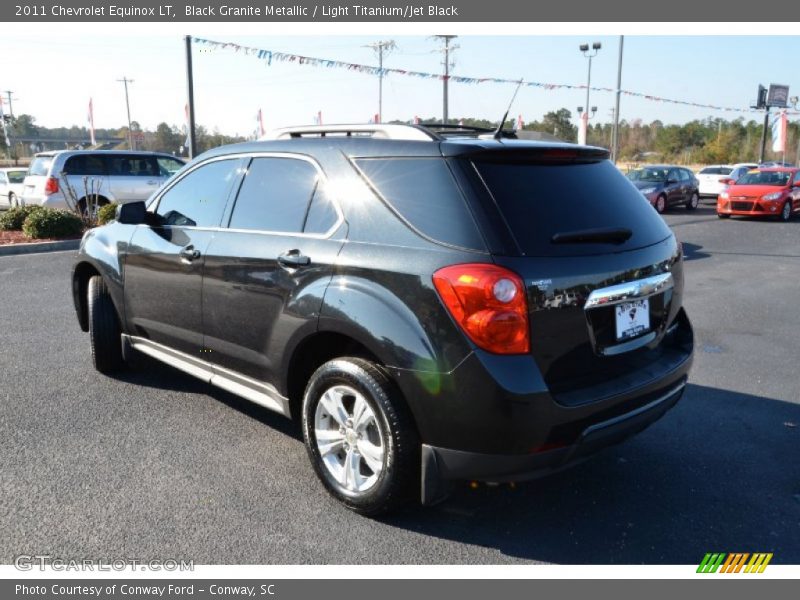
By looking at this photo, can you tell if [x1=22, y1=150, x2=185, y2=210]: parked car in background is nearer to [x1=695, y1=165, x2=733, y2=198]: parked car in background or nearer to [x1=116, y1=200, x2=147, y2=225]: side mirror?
[x1=116, y1=200, x2=147, y2=225]: side mirror

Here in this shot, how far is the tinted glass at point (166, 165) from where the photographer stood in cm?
1605

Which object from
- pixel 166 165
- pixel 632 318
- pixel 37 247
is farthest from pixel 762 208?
pixel 632 318

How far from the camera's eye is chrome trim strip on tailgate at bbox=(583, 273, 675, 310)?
9.58 feet

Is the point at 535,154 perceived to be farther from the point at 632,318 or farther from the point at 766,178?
the point at 766,178

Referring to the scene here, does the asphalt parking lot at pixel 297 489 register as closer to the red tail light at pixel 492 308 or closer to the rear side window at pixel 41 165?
the red tail light at pixel 492 308

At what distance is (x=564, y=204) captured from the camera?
120 inches

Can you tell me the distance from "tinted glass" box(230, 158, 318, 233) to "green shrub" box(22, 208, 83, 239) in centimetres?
1027

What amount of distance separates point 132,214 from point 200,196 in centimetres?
53

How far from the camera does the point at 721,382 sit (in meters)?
5.18

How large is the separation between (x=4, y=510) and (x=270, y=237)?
1.80 meters

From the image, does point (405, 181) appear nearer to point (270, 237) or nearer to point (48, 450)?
point (270, 237)

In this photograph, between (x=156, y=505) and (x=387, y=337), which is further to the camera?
(x=156, y=505)

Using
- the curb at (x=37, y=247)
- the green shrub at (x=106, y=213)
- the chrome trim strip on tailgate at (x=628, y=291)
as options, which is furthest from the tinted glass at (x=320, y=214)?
the green shrub at (x=106, y=213)

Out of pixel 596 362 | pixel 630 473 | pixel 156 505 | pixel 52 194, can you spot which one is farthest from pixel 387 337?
pixel 52 194
